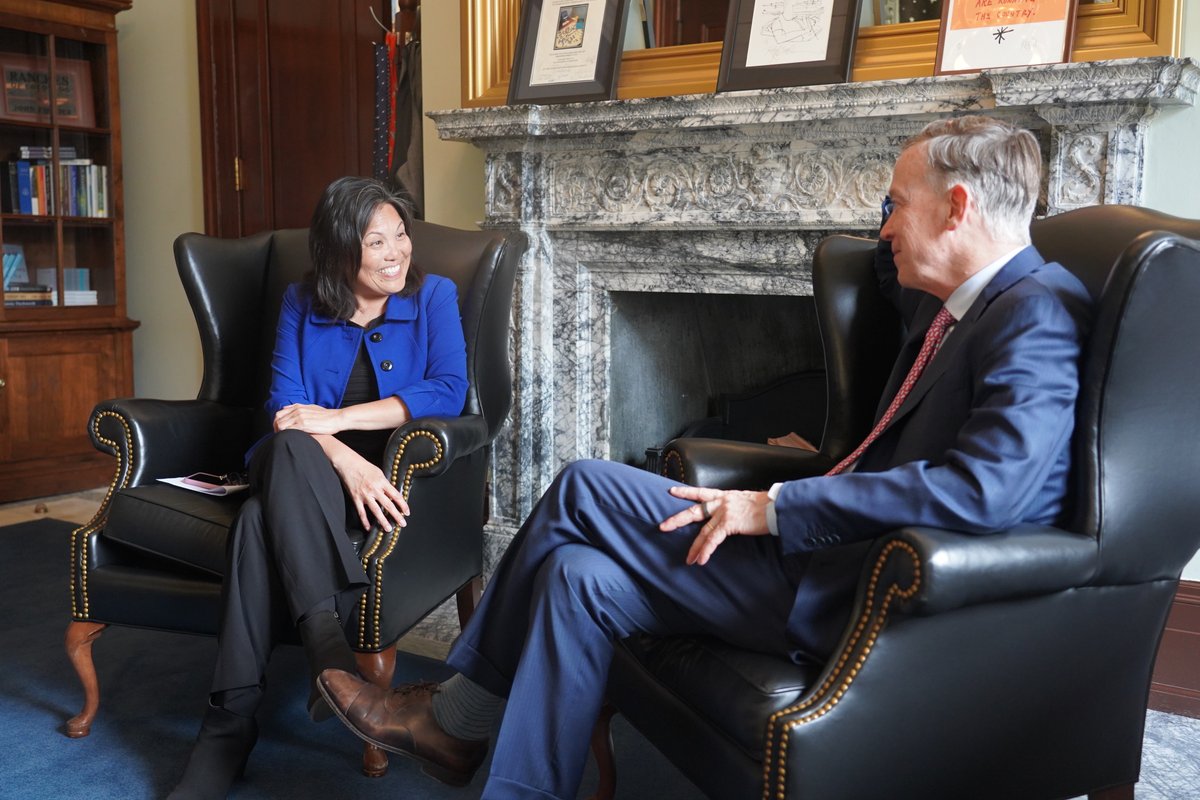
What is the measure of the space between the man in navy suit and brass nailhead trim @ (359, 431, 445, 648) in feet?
0.79

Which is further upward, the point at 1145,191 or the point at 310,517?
the point at 1145,191

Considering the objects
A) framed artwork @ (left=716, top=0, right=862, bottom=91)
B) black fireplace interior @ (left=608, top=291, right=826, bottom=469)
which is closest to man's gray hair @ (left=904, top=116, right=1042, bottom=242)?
framed artwork @ (left=716, top=0, right=862, bottom=91)

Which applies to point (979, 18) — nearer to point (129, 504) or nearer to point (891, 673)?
point (891, 673)

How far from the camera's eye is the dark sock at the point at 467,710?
1.72 m

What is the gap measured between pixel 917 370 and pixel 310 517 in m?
1.08

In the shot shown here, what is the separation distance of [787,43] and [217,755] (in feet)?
6.58

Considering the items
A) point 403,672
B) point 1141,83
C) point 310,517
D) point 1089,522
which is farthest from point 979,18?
point 403,672

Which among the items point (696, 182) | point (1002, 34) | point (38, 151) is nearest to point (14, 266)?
point (38, 151)

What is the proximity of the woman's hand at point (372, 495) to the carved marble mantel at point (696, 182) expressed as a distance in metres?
1.10

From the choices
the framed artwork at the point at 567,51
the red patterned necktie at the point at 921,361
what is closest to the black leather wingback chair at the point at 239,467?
the framed artwork at the point at 567,51

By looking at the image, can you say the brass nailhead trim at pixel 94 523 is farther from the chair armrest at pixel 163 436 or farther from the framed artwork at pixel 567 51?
the framed artwork at pixel 567 51

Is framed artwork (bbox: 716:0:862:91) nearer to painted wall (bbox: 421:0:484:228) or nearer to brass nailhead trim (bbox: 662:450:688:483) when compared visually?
painted wall (bbox: 421:0:484:228)

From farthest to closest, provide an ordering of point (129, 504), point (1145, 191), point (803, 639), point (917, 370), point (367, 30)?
1. point (367, 30)
2. point (1145, 191)
3. point (129, 504)
4. point (917, 370)
5. point (803, 639)

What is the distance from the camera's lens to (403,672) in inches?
99.2
